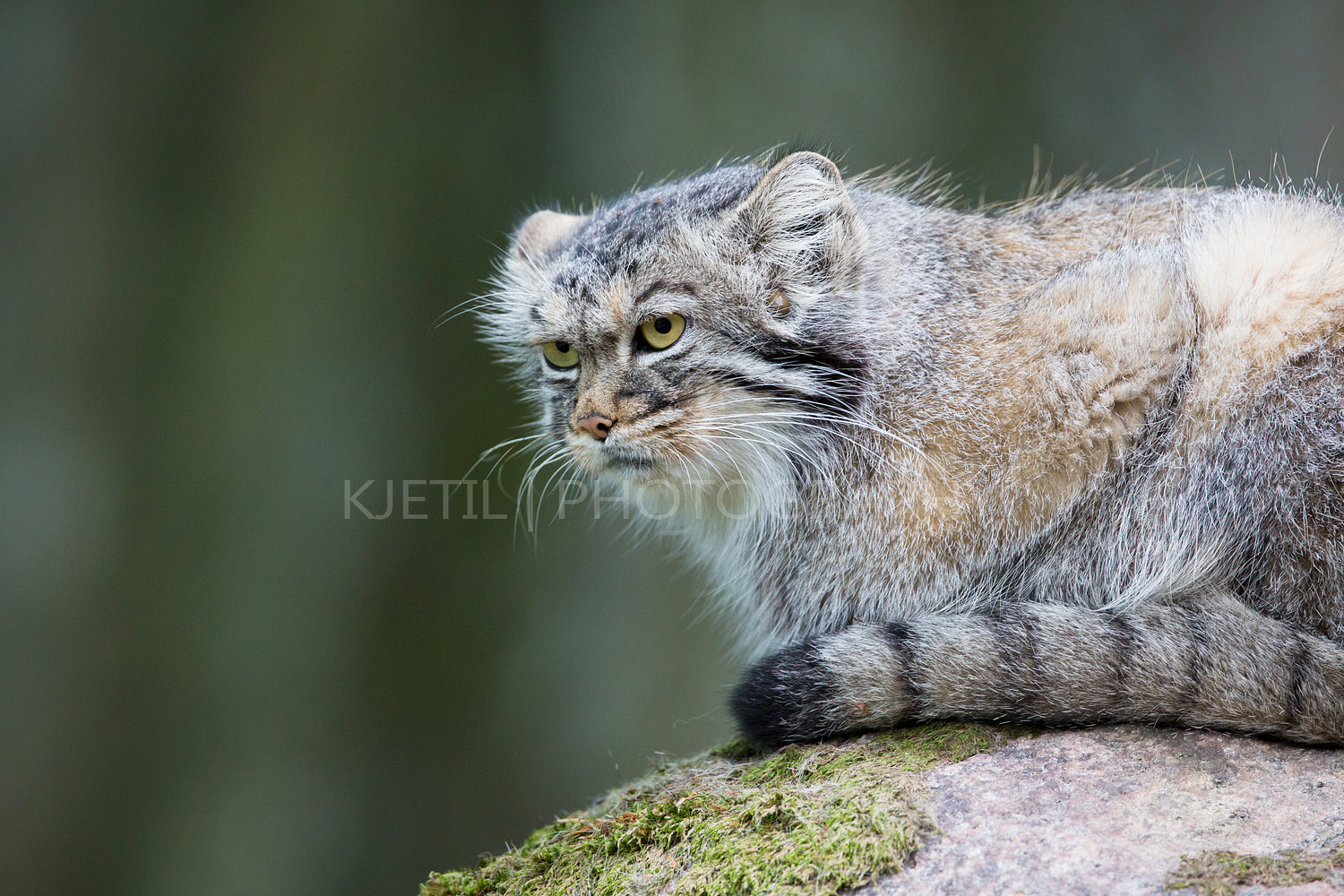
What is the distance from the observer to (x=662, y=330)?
11.6ft

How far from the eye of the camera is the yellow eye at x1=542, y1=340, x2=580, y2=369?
3.80m

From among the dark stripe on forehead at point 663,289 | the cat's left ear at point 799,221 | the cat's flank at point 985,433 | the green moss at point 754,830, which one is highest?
the cat's left ear at point 799,221

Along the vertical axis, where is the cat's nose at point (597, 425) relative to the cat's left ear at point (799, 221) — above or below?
below

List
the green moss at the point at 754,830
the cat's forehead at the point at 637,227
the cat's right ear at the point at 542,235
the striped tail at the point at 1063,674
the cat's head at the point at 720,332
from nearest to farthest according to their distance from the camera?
the green moss at the point at 754,830
the striped tail at the point at 1063,674
the cat's head at the point at 720,332
the cat's forehead at the point at 637,227
the cat's right ear at the point at 542,235

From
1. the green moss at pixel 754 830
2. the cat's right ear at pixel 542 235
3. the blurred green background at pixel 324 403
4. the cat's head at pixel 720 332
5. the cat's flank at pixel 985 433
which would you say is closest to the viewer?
the green moss at pixel 754 830

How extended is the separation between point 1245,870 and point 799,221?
2314 mm

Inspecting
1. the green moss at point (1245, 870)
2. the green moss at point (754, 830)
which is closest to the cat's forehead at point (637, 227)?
the green moss at point (754, 830)

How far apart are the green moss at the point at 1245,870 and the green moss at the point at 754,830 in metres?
0.57

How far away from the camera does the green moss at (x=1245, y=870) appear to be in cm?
215

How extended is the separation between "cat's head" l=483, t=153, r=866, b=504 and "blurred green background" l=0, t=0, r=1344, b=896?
2823 mm

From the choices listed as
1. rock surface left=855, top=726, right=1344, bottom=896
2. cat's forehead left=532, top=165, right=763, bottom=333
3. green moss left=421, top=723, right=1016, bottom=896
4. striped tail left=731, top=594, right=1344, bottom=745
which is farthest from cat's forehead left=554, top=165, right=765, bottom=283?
rock surface left=855, top=726, right=1344, bottom=896

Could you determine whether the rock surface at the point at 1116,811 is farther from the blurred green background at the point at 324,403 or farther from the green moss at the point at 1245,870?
the blurred green background at the point at 324,403

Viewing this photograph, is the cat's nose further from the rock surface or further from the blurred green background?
the blurred green background

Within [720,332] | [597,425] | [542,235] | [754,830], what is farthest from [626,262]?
[754,830]
